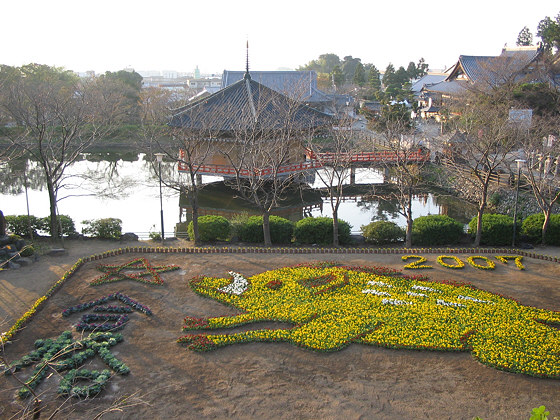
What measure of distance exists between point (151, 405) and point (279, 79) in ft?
157

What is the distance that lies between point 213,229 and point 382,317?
31.7 ft

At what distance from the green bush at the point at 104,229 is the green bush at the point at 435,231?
1301cm

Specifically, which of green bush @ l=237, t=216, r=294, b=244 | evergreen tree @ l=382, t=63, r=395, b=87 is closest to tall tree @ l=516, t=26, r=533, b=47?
evergreen tree @ l=382, t=63, r=395, b=87

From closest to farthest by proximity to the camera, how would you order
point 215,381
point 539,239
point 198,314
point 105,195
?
1. point 215,381
2. point 198,314
3. point 539,239
4. point 105,195

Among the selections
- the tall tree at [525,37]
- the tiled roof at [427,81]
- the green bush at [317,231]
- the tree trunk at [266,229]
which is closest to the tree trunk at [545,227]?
the green bush at [317,231]

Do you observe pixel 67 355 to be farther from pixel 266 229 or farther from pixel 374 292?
pixel 266 229

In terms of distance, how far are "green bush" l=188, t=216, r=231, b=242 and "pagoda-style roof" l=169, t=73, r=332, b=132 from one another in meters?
9.51

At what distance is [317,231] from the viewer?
21.0 m

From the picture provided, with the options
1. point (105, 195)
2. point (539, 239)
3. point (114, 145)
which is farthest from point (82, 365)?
point (114, 145)

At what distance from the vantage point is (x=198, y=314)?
1356 centimetres

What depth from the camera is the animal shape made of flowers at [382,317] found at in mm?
11727

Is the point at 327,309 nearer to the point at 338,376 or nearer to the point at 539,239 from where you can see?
the point at 338,376

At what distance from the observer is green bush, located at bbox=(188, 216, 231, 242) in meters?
20.7

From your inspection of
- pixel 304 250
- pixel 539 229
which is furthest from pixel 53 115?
pixel 539 229
